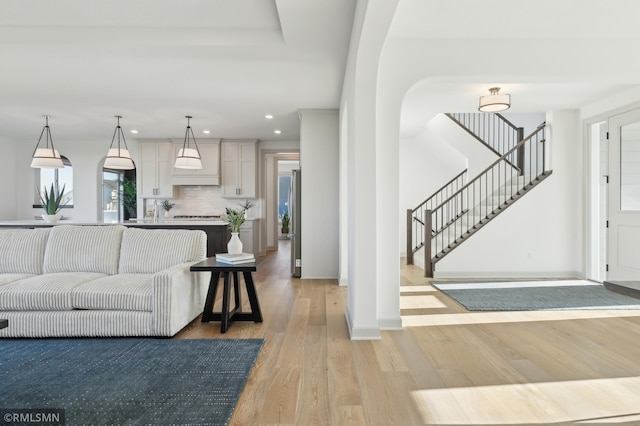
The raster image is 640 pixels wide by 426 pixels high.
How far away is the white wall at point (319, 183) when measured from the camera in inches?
232

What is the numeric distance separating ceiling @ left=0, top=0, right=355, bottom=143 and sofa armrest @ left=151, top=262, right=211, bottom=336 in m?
2.17

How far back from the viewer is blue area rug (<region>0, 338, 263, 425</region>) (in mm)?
2027

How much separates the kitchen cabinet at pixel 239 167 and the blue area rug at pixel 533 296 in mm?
4510

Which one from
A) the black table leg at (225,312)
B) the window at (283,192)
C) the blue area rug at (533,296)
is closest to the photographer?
the black table leg at (225,312)

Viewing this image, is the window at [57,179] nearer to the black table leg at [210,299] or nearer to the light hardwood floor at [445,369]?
the black table leg at [210,299]

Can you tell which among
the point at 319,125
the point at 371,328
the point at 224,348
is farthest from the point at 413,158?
the point at 224,348

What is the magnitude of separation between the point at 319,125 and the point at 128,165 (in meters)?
3.24

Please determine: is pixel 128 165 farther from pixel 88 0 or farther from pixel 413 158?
pixel 413 158

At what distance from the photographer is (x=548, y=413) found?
2025mm

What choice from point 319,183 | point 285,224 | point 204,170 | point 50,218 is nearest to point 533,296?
point 319,183

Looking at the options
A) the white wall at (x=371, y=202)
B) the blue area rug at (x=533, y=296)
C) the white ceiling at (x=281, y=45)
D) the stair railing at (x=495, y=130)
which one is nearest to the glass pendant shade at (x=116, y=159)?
the white ceiling at (x=281, y=45)

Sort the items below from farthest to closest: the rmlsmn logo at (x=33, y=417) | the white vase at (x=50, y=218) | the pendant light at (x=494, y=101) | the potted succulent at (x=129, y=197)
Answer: the potted succulent at (x=129, y=197), the white vase at (x=50, y=218), the pendant light at (x=494, y=101), the rmlsmn logo at (x=33, y=417)

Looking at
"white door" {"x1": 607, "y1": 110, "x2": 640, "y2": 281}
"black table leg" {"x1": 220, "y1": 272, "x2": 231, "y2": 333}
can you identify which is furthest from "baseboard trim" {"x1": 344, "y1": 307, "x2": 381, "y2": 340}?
"white door" {"x1": 607, "y1": 110, "x2": 640, "y2": 281}

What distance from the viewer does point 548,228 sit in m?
6.06
